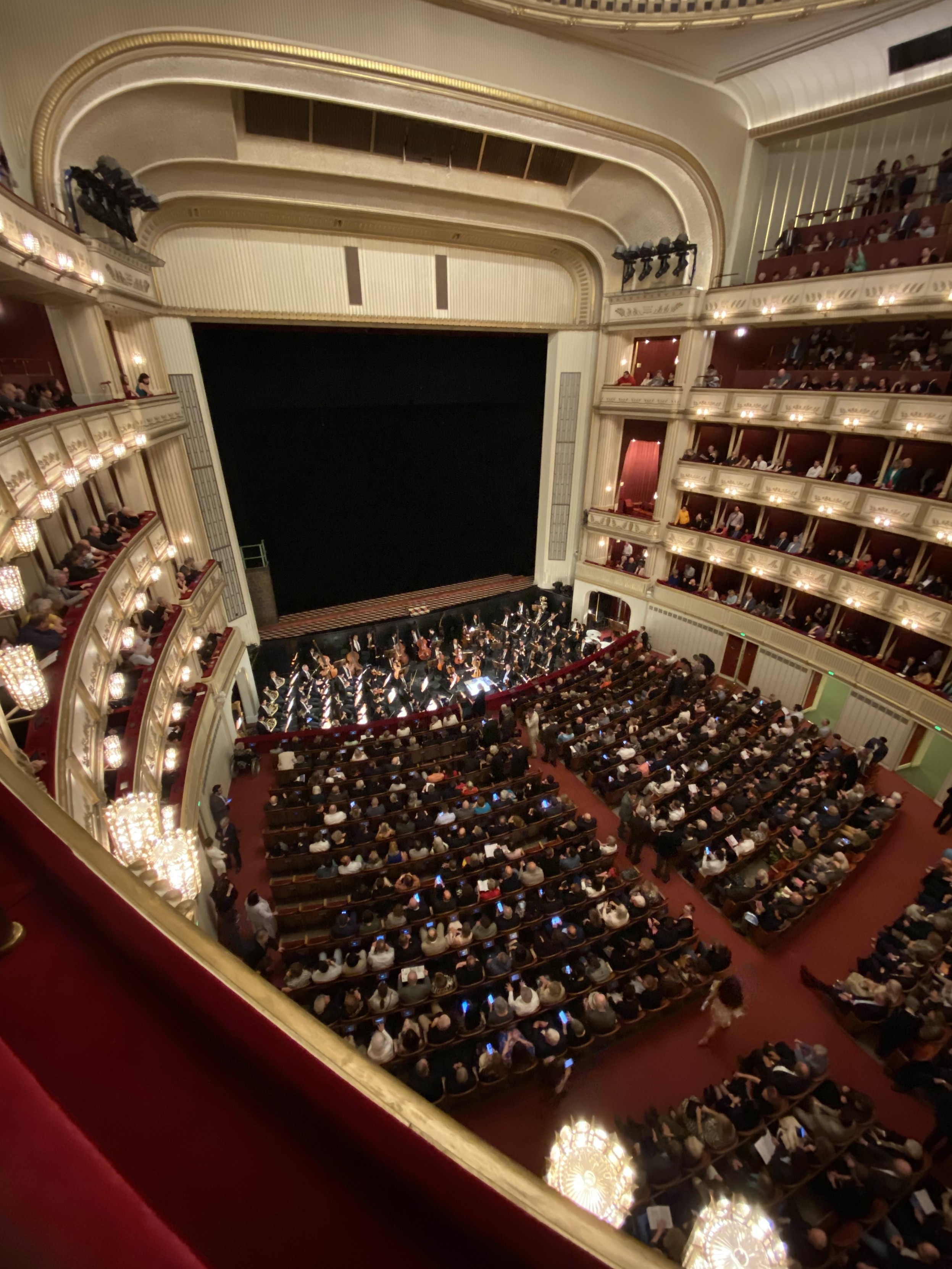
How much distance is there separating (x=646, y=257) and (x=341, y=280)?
7.45m

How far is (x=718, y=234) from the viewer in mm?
13820

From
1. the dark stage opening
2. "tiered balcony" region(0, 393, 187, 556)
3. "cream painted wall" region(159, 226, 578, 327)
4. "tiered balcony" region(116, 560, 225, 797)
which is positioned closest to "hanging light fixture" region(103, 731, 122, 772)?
"tiered balcony" region(116, 560, 225, 797)

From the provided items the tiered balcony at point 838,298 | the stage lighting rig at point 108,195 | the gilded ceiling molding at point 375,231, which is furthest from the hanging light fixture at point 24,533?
the tiered balcony at point 838,298

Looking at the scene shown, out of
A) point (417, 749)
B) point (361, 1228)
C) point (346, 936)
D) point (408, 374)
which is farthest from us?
point (408, 374)

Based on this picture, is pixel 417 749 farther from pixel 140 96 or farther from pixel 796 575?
pixel 140 96

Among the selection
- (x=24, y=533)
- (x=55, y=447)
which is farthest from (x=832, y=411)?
(x=24, y=533)

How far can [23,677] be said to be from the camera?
4.23 meters

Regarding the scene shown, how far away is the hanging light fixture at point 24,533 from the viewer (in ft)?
17.1

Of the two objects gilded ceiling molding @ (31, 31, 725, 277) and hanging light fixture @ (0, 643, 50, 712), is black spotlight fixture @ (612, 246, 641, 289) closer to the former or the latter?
gilded ceiling molding @ (31, 31, 725, 277)

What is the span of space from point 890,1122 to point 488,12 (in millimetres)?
17240

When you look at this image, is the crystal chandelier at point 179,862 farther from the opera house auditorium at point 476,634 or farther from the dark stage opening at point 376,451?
the dark stage opening at point 376,451

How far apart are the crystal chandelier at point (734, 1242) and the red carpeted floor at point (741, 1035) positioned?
2828 millimetres

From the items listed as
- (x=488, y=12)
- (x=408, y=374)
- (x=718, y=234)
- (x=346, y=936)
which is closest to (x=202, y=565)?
(x=408, y=374)

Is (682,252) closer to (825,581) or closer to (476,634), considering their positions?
(825,581)
